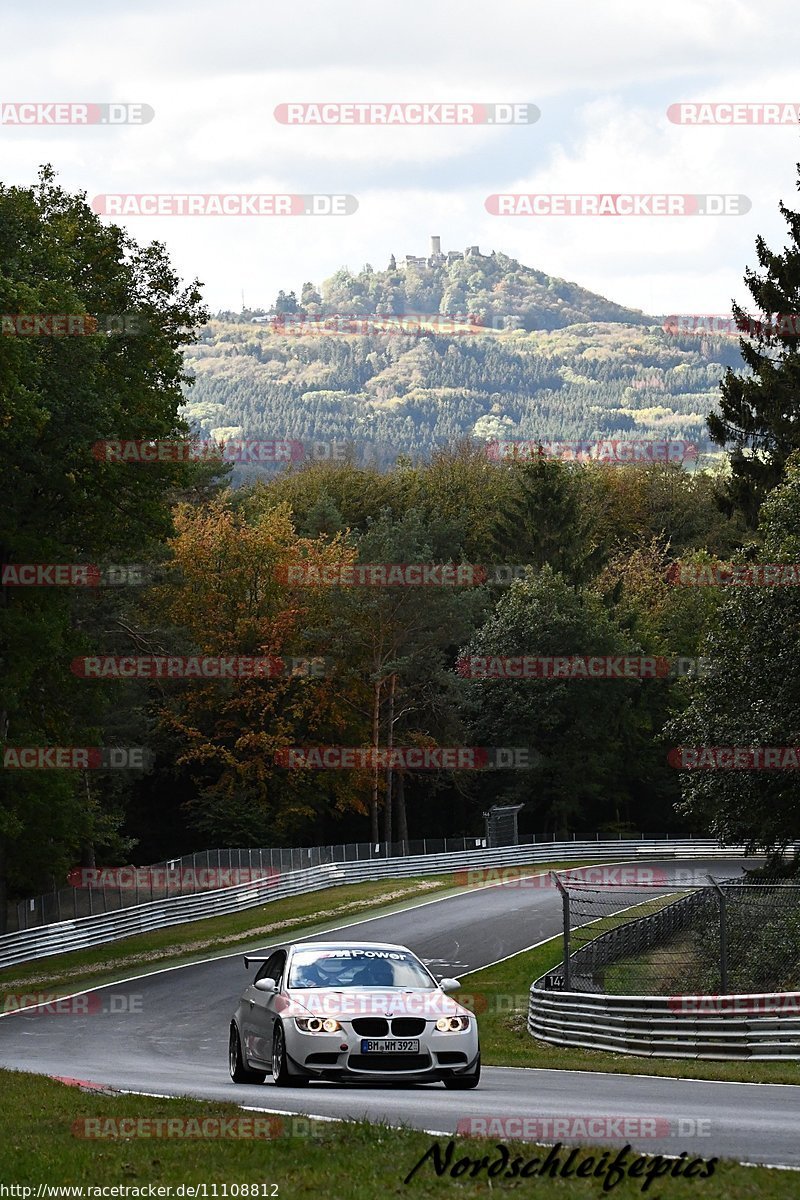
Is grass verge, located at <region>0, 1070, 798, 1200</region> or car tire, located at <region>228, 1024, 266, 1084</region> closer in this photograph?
grass verge, located at <region>0, 1070, 798, 1200</region>

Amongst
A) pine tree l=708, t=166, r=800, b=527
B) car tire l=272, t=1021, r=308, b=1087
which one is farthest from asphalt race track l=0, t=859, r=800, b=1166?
pine tree l=708, t=166, r=800, b=527

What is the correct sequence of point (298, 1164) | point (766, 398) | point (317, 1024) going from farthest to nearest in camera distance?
point (766, 398) → point (317, 1024) → point (298, 1164)

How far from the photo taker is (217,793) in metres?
70.1

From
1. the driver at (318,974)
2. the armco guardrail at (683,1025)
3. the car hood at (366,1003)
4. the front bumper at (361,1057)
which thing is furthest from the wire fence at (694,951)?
the front bumper at (361,1057)

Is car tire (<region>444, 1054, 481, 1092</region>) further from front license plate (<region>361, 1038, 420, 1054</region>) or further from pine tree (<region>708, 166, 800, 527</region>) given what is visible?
pine tree (<region>708, 166, 800, 527</region>)

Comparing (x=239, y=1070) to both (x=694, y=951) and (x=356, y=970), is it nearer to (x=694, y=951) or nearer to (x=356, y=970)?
(x=356, y=970)

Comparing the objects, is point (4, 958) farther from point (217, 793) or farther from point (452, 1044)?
point (217, 793)

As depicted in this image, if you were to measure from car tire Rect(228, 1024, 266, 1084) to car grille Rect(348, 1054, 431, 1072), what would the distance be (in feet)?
5.40

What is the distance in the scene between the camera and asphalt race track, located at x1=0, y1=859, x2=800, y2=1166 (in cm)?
1105

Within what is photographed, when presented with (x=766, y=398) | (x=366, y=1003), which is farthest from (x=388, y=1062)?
(x=766, y=398)

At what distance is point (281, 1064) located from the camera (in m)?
14.1

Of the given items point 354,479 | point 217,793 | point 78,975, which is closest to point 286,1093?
point 78,975

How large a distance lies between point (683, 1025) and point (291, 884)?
38020mm

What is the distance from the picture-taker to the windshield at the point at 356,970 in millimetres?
14664
